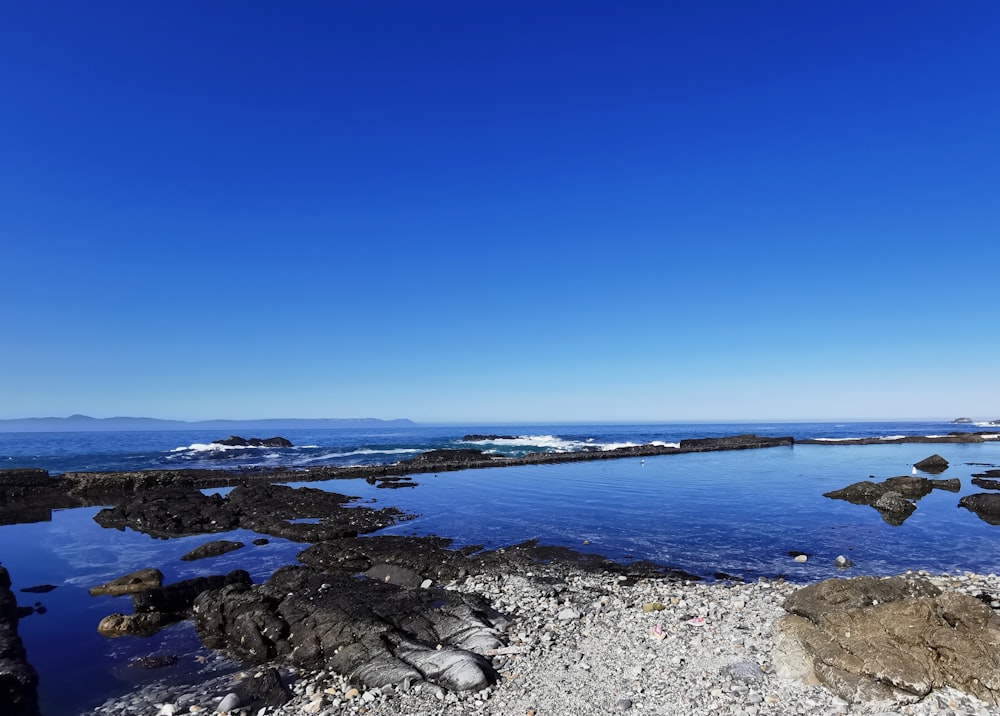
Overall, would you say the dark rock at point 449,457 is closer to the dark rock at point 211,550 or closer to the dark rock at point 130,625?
the dark rock at point 211,550

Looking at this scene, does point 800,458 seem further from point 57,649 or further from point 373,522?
point 57,649

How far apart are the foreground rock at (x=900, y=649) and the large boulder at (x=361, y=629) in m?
5.29

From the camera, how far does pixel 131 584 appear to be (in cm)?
1516

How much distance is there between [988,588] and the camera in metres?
A: 12.8

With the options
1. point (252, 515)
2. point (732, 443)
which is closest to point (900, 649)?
point (252, 515)

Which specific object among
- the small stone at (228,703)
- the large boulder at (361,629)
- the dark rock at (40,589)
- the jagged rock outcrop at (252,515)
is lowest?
the dark rock at (40,589)

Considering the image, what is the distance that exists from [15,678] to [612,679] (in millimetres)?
10448

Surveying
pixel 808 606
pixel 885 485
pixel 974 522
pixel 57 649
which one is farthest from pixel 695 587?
pixel 885 485

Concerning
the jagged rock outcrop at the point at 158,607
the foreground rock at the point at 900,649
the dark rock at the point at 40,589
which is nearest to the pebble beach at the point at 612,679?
the foreground rock at the point at 900,649

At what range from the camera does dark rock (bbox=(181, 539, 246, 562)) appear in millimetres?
19000

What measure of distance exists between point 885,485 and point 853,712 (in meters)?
27.9

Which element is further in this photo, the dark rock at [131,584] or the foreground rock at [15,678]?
the dark rock at [131,584]

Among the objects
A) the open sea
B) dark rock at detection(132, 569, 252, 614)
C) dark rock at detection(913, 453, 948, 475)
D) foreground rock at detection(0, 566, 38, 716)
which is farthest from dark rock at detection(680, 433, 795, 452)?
foreground rock at detection(0, 566, 38, 716)

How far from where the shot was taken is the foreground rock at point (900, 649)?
24.5 ft
